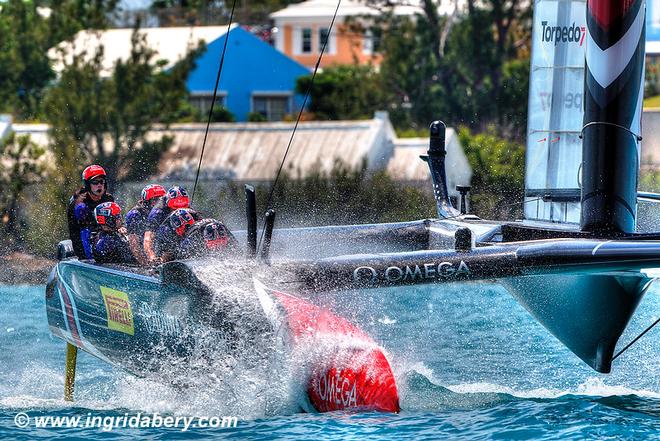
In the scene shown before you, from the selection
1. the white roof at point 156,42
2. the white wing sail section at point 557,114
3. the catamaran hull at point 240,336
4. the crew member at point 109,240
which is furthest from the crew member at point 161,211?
the white roof at point 156,42

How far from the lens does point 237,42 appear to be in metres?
26.2

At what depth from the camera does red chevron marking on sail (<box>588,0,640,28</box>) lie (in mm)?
6242

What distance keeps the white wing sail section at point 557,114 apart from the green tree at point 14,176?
8.27m

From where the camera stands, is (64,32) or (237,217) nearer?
(237,217)

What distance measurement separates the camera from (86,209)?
7336 mm

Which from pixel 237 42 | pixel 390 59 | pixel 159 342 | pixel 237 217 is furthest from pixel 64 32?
pixel 159 342

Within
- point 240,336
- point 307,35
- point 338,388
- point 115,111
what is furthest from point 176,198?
point 307,35

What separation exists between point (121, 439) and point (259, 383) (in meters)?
0.75

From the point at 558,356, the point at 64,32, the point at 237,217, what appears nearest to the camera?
the point at 558,356

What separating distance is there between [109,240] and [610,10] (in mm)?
3199

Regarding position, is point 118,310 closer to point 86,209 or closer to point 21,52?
point 86,209

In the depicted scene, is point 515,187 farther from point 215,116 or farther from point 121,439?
point 121,439

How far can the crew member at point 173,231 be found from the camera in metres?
6.81

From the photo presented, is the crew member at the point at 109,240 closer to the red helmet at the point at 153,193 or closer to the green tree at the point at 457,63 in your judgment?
the red helmet at the point at 153,193
